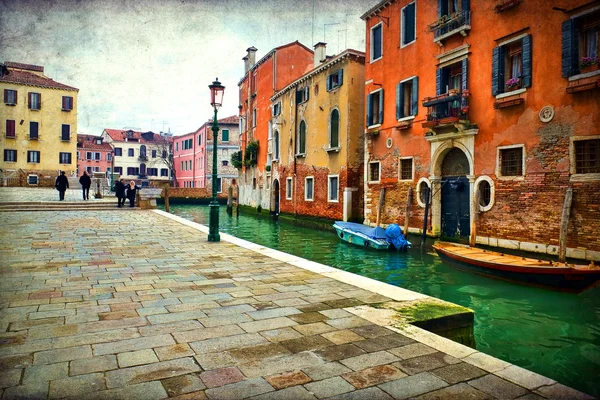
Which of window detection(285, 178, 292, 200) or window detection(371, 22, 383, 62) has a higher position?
window detection(371, 22, 383, 62)

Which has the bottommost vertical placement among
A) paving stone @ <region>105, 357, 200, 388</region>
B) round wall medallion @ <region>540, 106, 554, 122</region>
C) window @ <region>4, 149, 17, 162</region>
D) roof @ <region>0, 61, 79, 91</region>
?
paving stone @ <region>105, 357, 200, 388</region>

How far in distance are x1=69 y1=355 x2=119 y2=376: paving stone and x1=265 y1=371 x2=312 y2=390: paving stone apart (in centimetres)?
110

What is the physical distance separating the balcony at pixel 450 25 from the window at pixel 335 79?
555 centimetres

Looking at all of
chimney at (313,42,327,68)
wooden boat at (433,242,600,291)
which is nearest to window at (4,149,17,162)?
chimney at (313,42,327,68)

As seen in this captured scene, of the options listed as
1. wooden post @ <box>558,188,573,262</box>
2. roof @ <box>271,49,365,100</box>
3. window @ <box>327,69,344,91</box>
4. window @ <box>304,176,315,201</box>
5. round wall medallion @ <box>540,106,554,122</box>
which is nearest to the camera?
wooden post @ <box>558,188,573,262</box>

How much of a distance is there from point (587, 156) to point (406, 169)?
645cm

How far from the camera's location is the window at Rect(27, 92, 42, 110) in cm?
3300

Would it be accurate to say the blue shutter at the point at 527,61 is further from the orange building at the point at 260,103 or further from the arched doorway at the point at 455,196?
the orange building at the point at 260,103

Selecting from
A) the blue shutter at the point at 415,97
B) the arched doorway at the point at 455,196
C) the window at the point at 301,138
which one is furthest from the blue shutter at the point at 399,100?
the window at the point at 301,138

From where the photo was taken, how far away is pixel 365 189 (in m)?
17.1

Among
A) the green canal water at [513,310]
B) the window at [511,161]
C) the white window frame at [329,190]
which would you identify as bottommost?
the green canal water at [513,310]

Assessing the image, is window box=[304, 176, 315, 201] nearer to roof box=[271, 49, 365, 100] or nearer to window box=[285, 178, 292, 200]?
window box=[285, 178, 292, 200]

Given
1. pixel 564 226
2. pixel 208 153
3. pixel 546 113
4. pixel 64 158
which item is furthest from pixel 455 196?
pixel 208 153

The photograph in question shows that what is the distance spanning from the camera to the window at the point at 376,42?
53.7 ft
